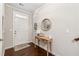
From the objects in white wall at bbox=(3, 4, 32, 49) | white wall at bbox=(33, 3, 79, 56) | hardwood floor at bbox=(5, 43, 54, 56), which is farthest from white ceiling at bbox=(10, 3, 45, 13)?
hardwood floor at bbox=(5, 43, 54, 56)

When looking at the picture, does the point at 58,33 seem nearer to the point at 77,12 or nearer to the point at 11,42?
the point at 77,12

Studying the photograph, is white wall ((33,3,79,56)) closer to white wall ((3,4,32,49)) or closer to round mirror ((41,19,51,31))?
round mirror ((41,19,51,31))

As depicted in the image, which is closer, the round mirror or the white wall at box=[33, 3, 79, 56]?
the white wall at box=[33, 3, 79, 56]

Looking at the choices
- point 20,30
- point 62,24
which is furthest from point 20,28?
point 62,24

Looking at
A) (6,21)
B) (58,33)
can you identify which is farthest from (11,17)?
(58,33)

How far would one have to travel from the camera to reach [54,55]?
5.25 feet

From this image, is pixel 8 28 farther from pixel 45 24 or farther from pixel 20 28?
pixel 45 24

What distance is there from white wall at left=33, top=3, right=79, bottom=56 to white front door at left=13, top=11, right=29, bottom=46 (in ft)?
0.59

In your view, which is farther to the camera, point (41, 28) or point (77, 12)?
point (41, 28)

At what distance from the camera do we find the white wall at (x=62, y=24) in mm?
1515

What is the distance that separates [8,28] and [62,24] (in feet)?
2.95

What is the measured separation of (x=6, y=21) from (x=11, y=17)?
104 mm

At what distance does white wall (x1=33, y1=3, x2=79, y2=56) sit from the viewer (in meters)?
1.51

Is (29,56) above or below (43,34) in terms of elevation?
below
